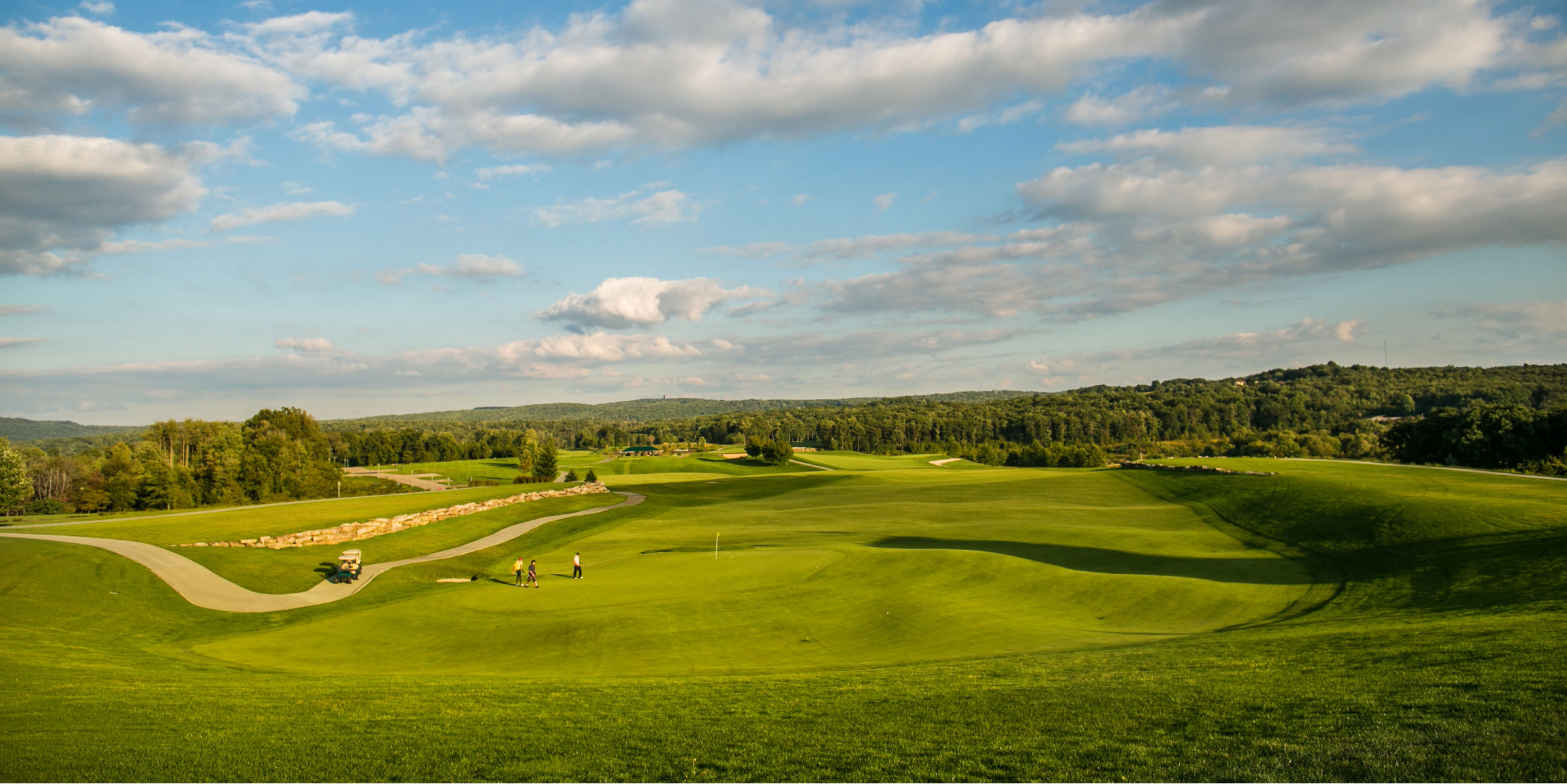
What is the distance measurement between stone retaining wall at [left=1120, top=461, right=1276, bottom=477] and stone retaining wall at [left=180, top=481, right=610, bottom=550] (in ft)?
184

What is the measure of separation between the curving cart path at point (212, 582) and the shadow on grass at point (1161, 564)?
27.1 meters

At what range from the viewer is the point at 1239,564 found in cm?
2964

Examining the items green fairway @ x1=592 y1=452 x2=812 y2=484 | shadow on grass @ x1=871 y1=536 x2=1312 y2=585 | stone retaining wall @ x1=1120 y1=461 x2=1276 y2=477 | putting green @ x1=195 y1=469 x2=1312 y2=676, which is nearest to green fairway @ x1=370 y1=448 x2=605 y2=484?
green fairway @ x1=592 y1=452 x2=812 y2=484

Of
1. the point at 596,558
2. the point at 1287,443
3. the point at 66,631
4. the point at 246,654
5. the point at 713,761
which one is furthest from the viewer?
the point at 1287,443

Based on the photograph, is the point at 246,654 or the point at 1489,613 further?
the point at 246,654

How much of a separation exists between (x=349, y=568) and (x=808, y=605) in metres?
21.6

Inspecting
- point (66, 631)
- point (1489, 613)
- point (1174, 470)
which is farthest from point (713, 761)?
point (1174, 470)

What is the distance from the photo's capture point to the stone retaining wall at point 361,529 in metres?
35.9

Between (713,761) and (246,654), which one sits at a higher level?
(713,761)

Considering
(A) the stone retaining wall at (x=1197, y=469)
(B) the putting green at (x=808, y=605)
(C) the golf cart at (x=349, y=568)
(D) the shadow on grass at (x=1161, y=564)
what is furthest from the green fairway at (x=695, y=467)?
(D) the shadow on grass at (x=1161, y=564)

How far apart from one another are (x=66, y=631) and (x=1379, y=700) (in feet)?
101

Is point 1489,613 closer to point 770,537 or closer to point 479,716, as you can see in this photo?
point 479,716

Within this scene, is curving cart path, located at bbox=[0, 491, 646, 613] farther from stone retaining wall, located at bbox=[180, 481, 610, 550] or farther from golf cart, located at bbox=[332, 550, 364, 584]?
stone retaining wall, located at bbox=[180, 481, 610, 550]

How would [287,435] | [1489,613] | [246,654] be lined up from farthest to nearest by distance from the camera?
[287,435], [246,654], [1489,613]
